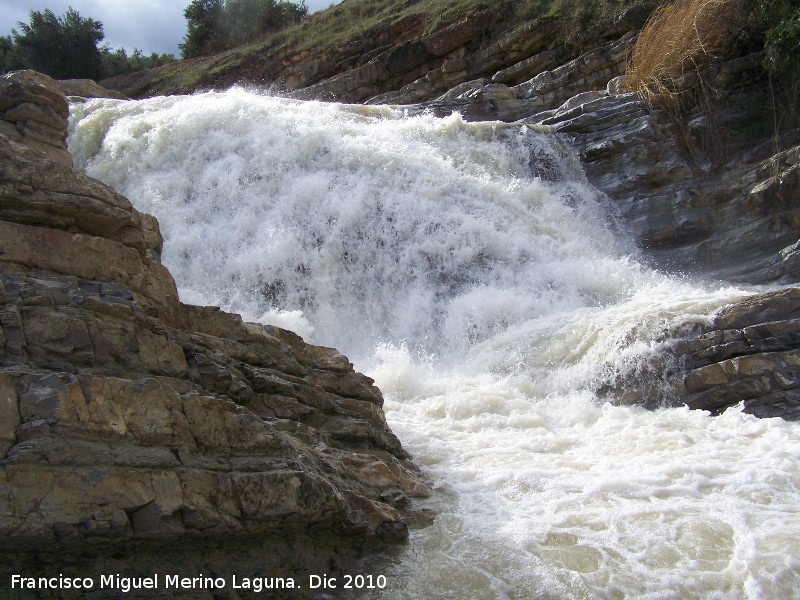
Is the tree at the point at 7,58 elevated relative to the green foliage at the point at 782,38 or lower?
elevated

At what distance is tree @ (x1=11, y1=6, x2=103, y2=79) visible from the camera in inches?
1272

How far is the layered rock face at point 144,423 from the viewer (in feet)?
12.5

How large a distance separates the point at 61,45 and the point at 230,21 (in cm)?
817

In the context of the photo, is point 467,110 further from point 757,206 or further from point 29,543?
point 29,543

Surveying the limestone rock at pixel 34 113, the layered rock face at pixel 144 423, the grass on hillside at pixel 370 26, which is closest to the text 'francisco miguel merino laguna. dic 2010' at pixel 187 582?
the layered rock face at pixel 144 423

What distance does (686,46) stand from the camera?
49.2 feet

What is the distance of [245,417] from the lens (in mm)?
4875

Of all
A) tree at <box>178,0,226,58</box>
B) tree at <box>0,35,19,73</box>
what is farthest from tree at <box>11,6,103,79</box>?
tree at <box>178,0,226,58</box>

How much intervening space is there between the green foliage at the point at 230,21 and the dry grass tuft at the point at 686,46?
2286cm

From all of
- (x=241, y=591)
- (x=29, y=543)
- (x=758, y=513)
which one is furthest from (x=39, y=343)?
(x=758, y=513)

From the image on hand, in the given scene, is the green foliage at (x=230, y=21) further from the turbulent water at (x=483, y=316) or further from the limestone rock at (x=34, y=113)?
the limestone rock at (x=34, y=113)

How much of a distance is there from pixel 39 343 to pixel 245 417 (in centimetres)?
142

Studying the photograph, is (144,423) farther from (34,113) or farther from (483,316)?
(483,316)

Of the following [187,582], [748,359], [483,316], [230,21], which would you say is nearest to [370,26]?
[230,21]
